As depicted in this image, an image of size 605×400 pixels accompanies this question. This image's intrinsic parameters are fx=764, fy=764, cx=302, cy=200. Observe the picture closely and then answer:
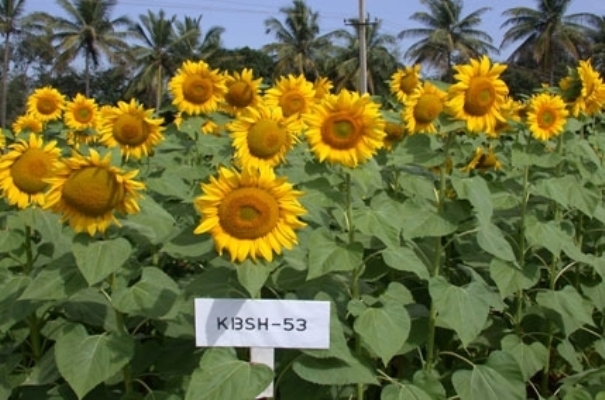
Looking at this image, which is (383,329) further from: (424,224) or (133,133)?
(133,133)

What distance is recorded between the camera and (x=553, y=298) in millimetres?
2814

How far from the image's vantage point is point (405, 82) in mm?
4176

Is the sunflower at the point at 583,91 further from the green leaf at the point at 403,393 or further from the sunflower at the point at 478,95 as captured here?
the green leaf at the point at 403,393

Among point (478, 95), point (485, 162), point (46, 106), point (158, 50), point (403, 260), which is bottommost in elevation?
point (403, 260)

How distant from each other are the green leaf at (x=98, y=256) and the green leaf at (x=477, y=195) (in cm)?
104

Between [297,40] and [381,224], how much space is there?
41816 millimetres

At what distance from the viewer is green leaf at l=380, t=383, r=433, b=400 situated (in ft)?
7.35

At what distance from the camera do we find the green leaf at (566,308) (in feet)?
9.07

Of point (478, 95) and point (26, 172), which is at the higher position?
point (478, 95)

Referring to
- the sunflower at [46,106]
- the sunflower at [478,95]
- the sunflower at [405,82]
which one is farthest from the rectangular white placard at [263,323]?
the sunflower at [46,106]

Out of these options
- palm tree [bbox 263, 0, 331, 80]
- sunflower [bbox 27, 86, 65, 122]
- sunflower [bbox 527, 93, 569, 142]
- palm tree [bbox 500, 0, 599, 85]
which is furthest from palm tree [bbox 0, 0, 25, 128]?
sunflower [bbox 527, 93, 569, 142]

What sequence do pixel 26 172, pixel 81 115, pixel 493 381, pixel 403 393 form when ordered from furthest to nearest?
pixel 81 115 < pixel 26 172 < pixel 493 381 < pixel 403 393

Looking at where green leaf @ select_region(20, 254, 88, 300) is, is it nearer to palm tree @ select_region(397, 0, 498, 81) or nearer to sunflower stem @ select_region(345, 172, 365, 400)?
sunflower stem @ select_region(345, 172, 365, 400)

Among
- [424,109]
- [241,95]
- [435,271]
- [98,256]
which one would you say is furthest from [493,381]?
[241,95]
